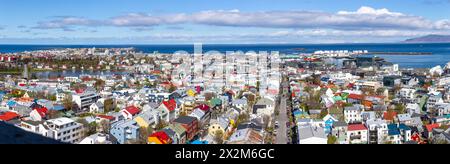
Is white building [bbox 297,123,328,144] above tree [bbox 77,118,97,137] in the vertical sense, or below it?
above

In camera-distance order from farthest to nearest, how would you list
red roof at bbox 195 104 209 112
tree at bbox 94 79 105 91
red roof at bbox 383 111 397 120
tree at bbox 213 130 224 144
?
tree at bbox 94 79 105 91, red roof at bbox 195 104 209 112, red roof at bbox 383 111 397 120, tree at bbox 213 130 224 144

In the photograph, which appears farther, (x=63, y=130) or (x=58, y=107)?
(x=58, y=107)

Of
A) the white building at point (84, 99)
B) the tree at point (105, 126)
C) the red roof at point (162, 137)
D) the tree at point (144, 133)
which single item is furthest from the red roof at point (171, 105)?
the red roof at point (162, 137)

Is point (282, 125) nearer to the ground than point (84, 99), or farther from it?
nearer to the ground

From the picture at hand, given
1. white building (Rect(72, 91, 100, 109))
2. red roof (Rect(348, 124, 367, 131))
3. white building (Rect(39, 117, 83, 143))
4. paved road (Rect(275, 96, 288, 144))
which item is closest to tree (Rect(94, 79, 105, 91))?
white building (Rect(72, 91, 100, 109))

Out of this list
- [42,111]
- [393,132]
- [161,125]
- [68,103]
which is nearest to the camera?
[393,132]

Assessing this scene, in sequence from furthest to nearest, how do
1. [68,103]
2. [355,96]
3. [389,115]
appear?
[355,96], [68,103], [389,115]

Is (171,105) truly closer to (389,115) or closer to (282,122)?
(282,122)

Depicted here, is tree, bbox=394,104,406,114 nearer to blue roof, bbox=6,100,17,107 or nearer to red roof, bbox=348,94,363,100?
red roof, bbox=348,94,363,100

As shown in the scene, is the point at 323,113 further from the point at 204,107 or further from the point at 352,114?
the point at 204,107

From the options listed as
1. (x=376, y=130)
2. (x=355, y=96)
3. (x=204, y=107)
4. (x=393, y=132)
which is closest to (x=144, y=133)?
(x=204, y=107)

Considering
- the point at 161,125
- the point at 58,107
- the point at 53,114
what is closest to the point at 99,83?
the point at 58,107
